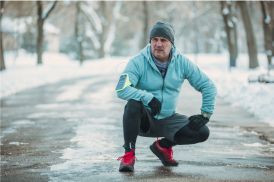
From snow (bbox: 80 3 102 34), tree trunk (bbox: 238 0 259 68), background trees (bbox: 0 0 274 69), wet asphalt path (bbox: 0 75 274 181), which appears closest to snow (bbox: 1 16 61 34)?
background trees (bbox: 0 0 274 69)

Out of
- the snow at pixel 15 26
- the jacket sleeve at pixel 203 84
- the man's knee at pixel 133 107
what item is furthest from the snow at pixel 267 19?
the snow at pixel 15 26

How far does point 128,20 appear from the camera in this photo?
4894 centimetres

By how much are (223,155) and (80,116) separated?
4.24m

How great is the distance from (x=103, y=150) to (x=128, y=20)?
4474 cm

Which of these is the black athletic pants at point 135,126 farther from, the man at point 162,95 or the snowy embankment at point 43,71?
the snowy embankment at point 43,71

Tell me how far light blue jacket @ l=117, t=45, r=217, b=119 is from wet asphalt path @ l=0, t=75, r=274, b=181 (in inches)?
26.8

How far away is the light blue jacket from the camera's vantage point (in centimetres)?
418

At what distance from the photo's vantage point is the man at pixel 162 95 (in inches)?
160

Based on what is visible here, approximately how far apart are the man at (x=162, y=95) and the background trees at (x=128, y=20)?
58.6ft

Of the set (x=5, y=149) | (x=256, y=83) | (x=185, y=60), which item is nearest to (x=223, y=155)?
(x=185, y=60)

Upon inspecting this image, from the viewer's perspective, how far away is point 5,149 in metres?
5.24

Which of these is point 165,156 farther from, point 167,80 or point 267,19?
point 267,19

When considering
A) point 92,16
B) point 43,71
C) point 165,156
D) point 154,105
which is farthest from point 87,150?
point 92,16

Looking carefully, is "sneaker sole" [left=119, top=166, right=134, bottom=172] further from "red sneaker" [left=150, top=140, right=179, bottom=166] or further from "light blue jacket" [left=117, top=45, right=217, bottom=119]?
"light blue jacket" [left=117, top=45, right=217, bottom=119]
